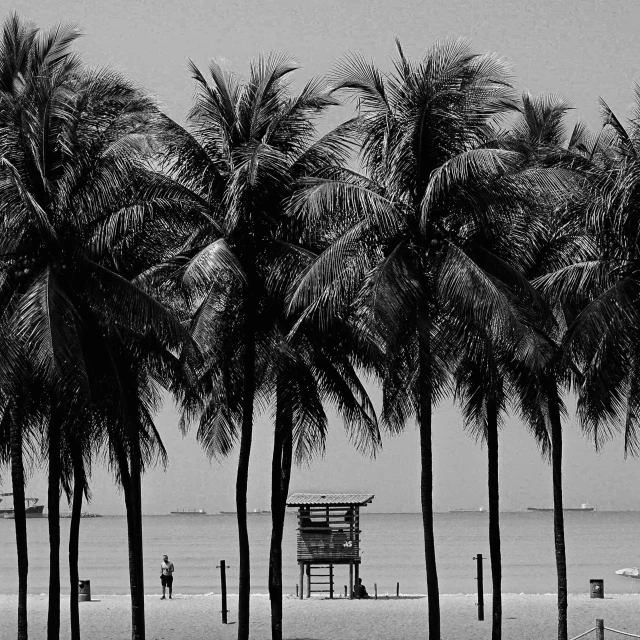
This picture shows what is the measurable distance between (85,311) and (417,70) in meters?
7.34

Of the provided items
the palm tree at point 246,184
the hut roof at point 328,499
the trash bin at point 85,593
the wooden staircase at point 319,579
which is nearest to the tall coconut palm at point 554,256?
the palm tree at point 246,184

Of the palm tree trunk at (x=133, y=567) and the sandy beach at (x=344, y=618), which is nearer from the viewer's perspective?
the palm tree trunk at (x=133, y=567)

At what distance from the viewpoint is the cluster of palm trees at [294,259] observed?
2039 centimetres

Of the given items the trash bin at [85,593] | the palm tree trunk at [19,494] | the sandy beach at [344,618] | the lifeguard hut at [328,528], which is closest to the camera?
the palm tree trunk at [19,494]

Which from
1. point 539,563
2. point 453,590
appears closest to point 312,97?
point 453,590

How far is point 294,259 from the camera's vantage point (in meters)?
23.2

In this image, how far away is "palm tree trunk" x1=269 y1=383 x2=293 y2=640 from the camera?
2516 cm

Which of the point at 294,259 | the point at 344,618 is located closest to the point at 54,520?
the point at 294,259

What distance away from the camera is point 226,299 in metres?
24.0

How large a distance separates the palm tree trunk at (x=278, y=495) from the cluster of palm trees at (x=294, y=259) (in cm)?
7

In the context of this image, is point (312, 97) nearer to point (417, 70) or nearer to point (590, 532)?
point (417, 70)

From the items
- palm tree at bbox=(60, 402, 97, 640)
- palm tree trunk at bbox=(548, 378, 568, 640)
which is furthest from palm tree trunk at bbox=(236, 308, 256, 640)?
palm tree trunk at bbox=(548, 378, 568, 640)

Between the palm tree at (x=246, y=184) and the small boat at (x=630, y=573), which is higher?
the palm tree at (x=246, y=184)

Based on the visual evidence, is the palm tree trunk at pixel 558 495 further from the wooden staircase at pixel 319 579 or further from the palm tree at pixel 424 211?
the wooden staircase at pixel 319 579
